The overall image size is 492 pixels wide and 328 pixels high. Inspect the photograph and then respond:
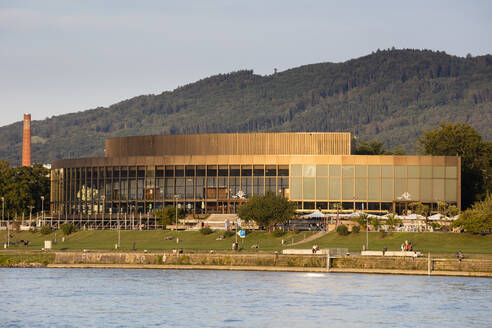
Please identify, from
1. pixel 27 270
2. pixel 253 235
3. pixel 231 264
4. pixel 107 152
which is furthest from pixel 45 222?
pixel 231 264

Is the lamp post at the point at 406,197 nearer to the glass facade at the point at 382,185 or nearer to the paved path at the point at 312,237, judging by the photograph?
the glass facade at the point at 382,185

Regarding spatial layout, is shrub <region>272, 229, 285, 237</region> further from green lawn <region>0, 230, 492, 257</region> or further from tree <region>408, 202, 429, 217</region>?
tree <region>408, 202, 429, 217</region>

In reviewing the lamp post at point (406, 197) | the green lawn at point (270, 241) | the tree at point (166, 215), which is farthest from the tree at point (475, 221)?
the tree at point (166, 215)

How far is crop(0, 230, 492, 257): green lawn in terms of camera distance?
118 metres

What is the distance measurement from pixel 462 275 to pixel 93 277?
38347mm

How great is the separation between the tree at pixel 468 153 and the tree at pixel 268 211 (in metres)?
53.9

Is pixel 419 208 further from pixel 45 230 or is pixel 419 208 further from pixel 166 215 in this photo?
pixel 45 230

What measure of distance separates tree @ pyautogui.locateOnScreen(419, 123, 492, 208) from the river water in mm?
88376

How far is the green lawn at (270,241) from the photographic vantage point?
118500 mm

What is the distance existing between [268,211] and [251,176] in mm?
34265

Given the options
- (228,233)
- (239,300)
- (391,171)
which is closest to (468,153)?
(391,171)

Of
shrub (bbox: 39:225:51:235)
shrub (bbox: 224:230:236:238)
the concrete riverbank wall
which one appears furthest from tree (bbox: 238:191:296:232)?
shrub (bbox: 39:225:51:235)

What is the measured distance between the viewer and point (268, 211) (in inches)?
5482

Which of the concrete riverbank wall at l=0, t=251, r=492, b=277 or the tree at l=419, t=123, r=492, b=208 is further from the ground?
the tree at l=419, t=123, r=492, b=208
